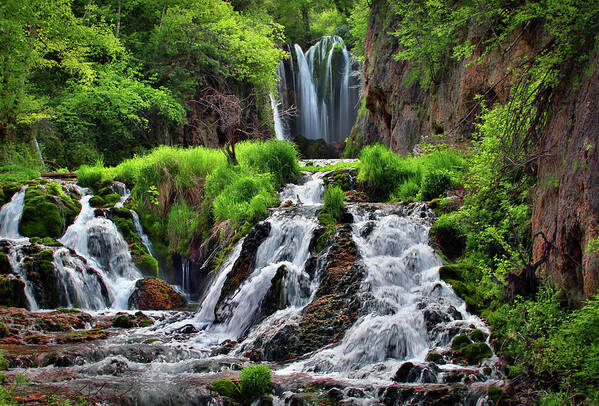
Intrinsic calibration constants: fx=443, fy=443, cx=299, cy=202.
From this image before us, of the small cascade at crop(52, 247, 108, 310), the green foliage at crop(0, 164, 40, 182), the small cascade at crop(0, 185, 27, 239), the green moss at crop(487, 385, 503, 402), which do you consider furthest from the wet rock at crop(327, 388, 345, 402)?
the green foliage at crop(0, 164, 40, 182)

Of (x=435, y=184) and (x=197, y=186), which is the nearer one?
(x=435, y=184)

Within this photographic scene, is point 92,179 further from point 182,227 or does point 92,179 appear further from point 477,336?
point 477,336

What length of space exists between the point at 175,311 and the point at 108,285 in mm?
1762

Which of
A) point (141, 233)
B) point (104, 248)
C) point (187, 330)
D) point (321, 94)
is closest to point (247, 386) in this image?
point (187, 330)

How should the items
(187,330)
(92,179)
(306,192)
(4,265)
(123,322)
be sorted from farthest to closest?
(92,179) → (306,192) → (4,265) → (123,322) → (187,330)

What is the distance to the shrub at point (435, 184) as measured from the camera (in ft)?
31.1

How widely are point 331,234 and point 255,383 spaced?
3842 millimetres

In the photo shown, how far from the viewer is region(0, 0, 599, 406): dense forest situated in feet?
15.0

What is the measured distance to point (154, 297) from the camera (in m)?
9.33

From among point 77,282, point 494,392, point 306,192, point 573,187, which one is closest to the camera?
point 494,392

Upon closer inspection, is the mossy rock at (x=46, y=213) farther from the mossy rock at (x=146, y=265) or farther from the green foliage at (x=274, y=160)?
the green foliage at (x=274, y=160)

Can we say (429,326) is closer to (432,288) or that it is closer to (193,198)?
(432,288)

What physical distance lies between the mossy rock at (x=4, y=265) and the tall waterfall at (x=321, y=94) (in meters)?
18.4

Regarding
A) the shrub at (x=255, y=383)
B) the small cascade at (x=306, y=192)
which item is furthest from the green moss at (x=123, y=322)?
the small cascade at (x=306, y=192)
